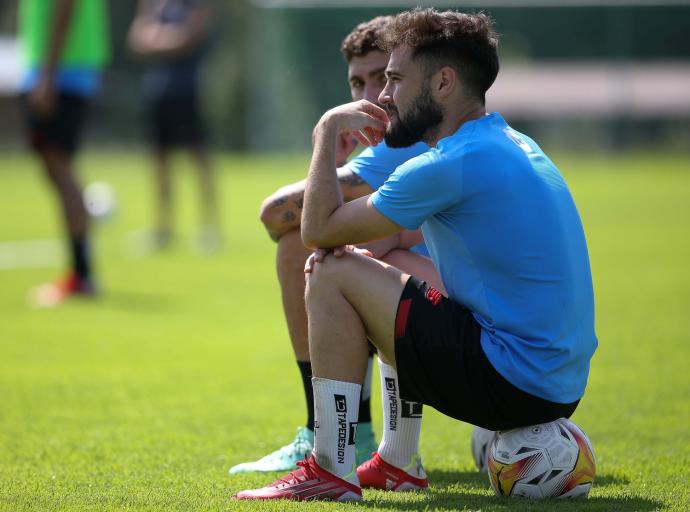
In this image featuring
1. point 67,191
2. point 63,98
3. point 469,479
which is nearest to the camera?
point 469,479

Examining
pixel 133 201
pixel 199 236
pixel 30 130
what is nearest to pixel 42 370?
pixel 30 130

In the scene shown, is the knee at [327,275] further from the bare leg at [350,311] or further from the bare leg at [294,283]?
the bare leg at [294,283]

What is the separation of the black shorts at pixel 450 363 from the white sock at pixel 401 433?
0.37 metres

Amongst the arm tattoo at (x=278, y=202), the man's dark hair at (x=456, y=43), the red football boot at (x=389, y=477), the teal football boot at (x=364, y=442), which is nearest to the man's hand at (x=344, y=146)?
the arm tattoo at (x=278, y=202)

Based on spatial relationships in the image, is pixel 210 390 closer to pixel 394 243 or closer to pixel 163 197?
pixel 394 243

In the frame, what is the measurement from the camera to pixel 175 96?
12352 mm

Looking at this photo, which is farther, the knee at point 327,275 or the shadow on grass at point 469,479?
the shadow on grass at point 469,479

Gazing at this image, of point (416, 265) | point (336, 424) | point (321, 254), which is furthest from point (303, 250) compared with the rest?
point (336, 424)

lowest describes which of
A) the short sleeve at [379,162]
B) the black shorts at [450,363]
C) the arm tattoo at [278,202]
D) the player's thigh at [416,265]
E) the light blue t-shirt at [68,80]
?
the black shorts at [450,363]

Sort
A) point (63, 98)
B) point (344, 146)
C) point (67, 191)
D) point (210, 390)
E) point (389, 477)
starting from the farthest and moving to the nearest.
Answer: point (63, 98), point (67, 191), point (210, 390), point (344, 146), point (389, 477)

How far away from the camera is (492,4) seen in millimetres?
27922

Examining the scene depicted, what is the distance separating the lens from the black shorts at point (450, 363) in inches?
137

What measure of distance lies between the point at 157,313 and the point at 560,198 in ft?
16.1

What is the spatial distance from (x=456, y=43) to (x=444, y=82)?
0.13 metres
